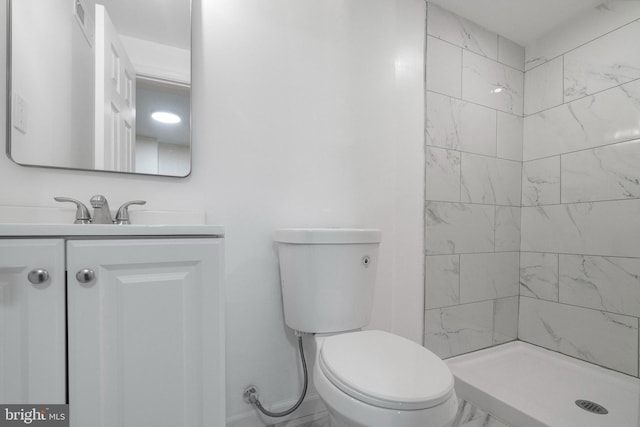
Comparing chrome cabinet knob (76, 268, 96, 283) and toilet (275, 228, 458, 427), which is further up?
chrome cabinet knob (76, 268, 96, 283)

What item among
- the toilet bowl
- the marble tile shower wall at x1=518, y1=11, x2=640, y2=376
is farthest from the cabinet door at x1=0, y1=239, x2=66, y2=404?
the marble tile shower wall at x1=518, y1=11, x2=640, y2=376

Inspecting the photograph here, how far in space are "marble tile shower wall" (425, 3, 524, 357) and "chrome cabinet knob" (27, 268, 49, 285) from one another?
142 cm

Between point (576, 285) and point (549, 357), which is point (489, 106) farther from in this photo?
point (549, 357)

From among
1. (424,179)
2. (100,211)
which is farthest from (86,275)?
(424,179)

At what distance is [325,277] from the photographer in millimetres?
1050

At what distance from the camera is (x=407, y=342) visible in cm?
95

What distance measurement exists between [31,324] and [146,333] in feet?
0.64

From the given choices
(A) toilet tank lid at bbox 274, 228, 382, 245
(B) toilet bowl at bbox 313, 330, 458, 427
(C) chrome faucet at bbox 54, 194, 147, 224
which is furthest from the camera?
(A) toilet tank lid at bbox 274, 228, 382, 245

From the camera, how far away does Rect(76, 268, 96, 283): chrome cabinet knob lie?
0.59m

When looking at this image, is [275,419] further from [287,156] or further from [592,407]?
[592,407]

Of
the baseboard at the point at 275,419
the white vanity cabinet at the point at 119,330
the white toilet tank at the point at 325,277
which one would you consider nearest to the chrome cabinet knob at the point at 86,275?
the white vanity cabinet at the point at 119,330

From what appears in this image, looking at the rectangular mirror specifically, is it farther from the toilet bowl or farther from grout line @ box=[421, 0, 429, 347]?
grout line @ box=[421, 0, 429, 347]

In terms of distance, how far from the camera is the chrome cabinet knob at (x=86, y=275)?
1.93 ft

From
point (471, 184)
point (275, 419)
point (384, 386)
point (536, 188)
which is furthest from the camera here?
point (536, 188)
